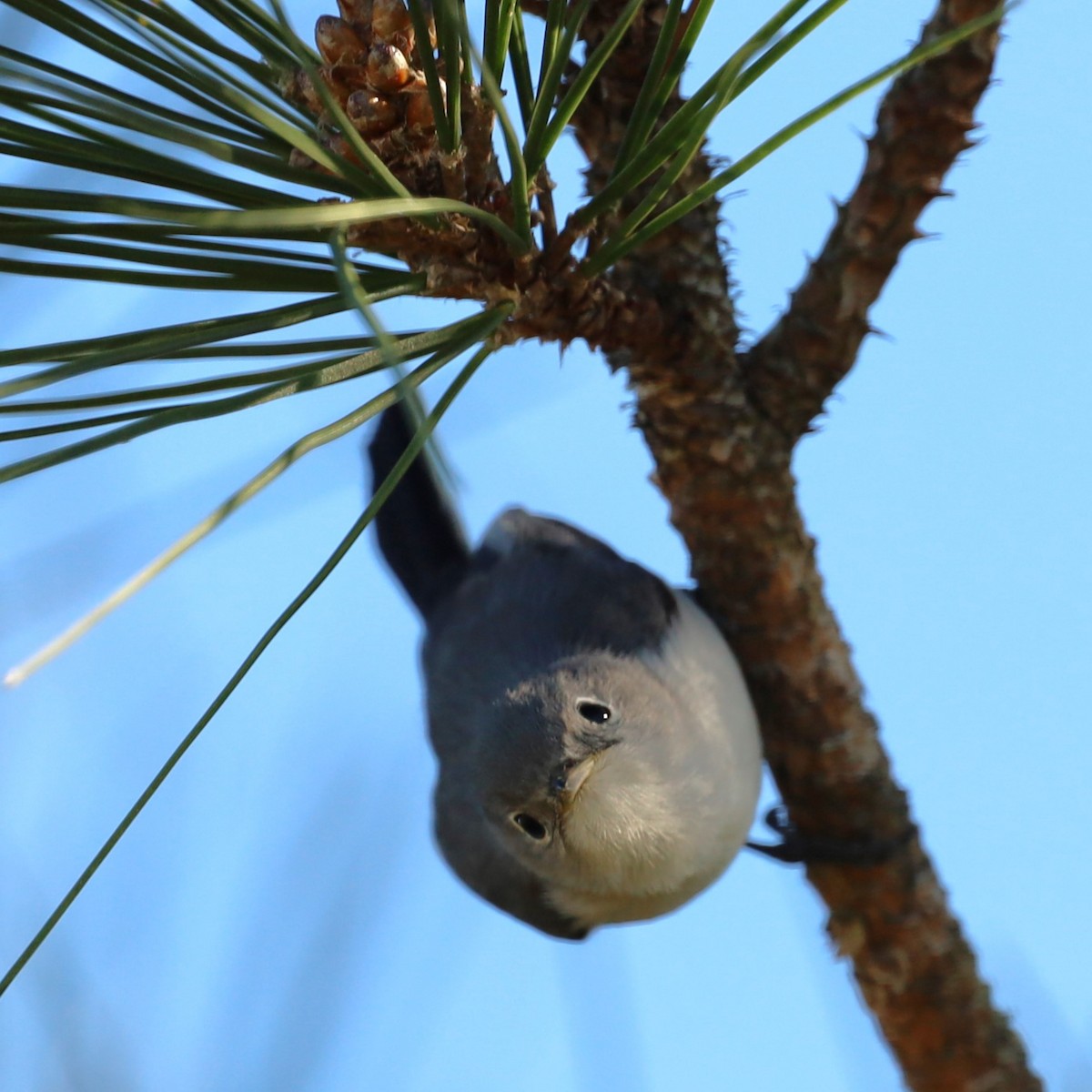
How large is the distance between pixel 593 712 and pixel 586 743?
43mm

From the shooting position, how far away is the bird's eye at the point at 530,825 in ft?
4.51

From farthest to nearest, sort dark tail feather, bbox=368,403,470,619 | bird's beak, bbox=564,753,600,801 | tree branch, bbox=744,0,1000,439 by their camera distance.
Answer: dark tail feather, bbox=368,403,470,619
bird's beak, bbox=564,753,600,801
tree branch, bbox=744,0,1000,439

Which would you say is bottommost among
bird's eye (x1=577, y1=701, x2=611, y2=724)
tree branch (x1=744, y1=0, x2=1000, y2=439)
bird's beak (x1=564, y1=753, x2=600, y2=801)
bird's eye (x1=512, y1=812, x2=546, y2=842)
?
bird's eye (x1=512, y1=812, x2=546, y2=842)

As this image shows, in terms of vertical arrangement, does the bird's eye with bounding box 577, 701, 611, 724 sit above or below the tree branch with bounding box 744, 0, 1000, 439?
below

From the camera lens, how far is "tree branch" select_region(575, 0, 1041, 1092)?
1.10 meters

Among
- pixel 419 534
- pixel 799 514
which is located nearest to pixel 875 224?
pixel 799 514

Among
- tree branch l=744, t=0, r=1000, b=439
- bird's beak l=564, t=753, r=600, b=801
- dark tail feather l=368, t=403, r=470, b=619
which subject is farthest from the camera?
dark tail feather l=368, t=403, r=470, b=619

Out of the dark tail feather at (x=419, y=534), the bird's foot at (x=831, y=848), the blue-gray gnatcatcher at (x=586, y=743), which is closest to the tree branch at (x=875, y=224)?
the blue-gray gnatcatcher at (x=586, y=743)

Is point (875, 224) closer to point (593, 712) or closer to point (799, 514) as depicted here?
point (799, 514)

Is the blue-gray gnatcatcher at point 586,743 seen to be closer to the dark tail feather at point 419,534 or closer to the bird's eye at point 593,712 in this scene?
the bird's eye at point 593,712

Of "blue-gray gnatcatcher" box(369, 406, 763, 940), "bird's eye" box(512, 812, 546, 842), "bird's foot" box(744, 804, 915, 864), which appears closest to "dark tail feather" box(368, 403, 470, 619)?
"blue-gray gnatcatcher" box(369, 406, 763, 940)

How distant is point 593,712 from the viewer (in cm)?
137

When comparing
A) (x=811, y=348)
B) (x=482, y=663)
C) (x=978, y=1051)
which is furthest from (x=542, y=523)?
(x=978, y=1051)

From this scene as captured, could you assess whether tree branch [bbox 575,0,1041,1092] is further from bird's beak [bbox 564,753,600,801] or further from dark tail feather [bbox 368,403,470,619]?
dark tail feather [bbox 368,403,470,619]
